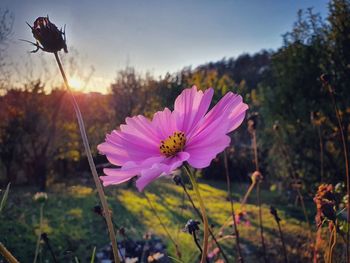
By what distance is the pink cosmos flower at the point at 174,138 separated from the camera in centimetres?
43

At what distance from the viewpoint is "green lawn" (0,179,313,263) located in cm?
385

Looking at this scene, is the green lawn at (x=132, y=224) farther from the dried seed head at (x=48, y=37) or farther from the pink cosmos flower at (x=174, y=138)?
the dried seed head at (x=48, y=37)

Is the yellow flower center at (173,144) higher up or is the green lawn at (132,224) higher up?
the yellow flower center at (173,144)

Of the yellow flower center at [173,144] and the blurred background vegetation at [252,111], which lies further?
the blurred background vegetation at [252,111]

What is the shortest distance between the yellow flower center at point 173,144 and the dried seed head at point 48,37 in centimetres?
19

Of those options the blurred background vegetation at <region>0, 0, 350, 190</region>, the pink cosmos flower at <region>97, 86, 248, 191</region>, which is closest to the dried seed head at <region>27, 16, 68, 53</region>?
the pink cosmos flower at <region>97, 86, 248, 191</region>

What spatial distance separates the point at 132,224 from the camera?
5324 mm

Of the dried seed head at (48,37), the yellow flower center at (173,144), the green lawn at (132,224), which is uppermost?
the dried seed head at (48,37)

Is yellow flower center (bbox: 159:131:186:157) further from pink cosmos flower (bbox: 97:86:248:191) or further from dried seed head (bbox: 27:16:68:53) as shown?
dried seed head (bbox: 27:16:68:53)

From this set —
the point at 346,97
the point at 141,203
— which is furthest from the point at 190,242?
the point at 346,97

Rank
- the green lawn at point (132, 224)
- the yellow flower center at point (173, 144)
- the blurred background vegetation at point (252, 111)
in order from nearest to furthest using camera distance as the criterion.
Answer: the yellow flower center at point (173, 144) < the green lawn at point (132, 224) < the blurred background vegetation at point (252, 111)

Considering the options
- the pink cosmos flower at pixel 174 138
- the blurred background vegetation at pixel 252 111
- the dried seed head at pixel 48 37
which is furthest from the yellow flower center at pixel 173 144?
the blurred background vegetation at pixel 252 111

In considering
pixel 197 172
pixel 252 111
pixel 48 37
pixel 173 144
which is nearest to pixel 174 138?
pixel 173 144

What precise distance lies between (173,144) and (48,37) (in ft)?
0.70
